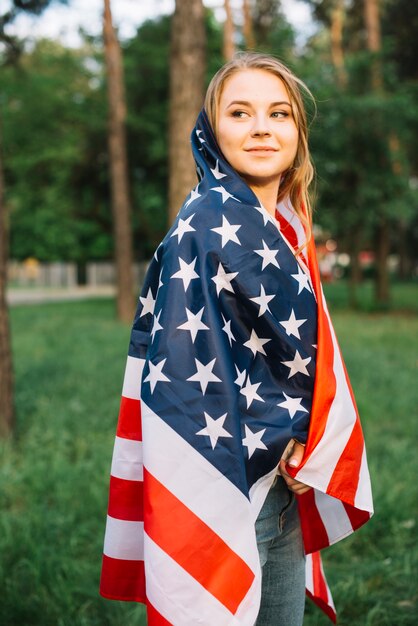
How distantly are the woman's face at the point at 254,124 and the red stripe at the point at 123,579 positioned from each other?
113 cm

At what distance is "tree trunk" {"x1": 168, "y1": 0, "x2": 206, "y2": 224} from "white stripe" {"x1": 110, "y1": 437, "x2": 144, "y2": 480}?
3.94 m

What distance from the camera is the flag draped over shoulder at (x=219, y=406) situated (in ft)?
5.05

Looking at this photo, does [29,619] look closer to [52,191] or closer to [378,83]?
[378,83]

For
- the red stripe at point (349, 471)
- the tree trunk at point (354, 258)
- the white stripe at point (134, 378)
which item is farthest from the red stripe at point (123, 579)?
the tree trunk at point (354, 258)

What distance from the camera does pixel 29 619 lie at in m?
2.76

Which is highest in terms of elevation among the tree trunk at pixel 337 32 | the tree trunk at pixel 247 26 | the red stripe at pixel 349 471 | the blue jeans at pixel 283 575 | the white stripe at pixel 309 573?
the tree trunk at pixel 337 32

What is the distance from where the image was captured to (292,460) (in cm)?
166

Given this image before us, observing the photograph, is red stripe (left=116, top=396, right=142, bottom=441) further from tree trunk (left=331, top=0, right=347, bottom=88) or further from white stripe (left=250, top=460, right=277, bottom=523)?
tree trunk (left=331, top=0, right=347, bottom=88)

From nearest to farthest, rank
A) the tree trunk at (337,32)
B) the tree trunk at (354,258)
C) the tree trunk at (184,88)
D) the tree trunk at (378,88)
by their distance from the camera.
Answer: the tree trunk at (184,88) → the tree trunk at (378,88) → the tree trunk at (354,258) → the tree trunk at (337,32)

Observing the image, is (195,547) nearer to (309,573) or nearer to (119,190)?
(309,573)

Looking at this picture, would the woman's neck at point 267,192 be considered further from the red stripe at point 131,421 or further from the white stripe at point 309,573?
the white stripe at point 309,573

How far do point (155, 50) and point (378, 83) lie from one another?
7736mm

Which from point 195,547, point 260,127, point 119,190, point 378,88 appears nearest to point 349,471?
point 195,547

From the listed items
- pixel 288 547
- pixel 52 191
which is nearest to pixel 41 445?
pixel 288 547
